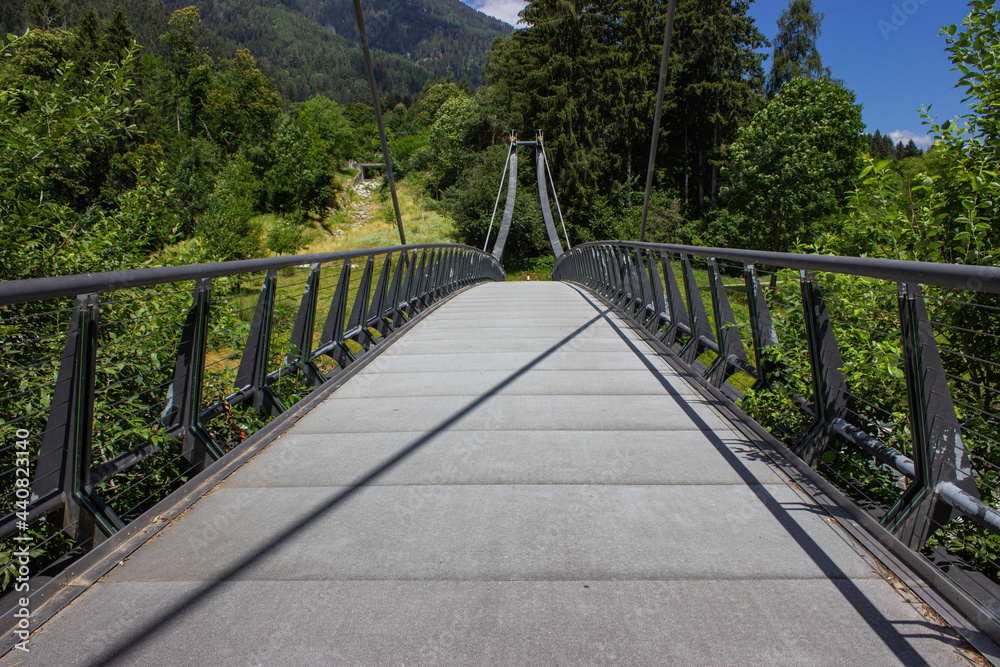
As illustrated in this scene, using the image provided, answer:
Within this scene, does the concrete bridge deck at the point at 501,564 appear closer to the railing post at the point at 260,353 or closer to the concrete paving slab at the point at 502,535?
the concrete paving slab at the point at 502,535

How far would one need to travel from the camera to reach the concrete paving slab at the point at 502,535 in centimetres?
Result: 174

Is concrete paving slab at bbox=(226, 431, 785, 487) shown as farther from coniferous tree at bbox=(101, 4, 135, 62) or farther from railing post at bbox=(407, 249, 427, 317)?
coniferous tree at bbox=(101, 4, 135, 62)

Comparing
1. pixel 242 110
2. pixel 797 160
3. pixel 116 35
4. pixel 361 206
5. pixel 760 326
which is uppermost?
pixel 116 35

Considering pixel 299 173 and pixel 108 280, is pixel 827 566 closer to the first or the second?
pixel 108 280

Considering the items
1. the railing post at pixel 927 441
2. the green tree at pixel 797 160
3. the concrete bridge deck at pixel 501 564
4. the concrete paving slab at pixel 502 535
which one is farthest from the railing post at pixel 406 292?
the green tree at pixel 797 160

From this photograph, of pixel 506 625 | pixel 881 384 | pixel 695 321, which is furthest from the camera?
pixel 695 321

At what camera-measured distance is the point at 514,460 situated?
8.39 ft

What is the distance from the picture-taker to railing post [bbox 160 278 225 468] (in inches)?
96.3

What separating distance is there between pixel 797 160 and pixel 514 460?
91.0 feet

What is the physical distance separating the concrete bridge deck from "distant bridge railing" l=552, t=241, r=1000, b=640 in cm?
22

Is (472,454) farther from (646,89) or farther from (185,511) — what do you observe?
(646,89)

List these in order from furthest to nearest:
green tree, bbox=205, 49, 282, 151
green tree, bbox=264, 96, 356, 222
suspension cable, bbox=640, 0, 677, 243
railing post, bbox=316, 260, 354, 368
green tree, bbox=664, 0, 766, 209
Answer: green tree, bbox=205, 49, 282, 151 < green tree, bbox=264, 96, 356, 222 < green tree, bbox=664, 0, 766, 209 < suspension cable, bbox=640, 0, 677, 243 < railing post, bbox=316, 260, 354, 368

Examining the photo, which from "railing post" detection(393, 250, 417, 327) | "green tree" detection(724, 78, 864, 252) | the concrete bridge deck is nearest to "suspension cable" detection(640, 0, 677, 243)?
"railing post" detection(393, 250, 417, 327)

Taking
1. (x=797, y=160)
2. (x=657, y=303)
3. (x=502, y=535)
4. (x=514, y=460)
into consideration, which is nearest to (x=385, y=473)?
(x=514, y=460)
